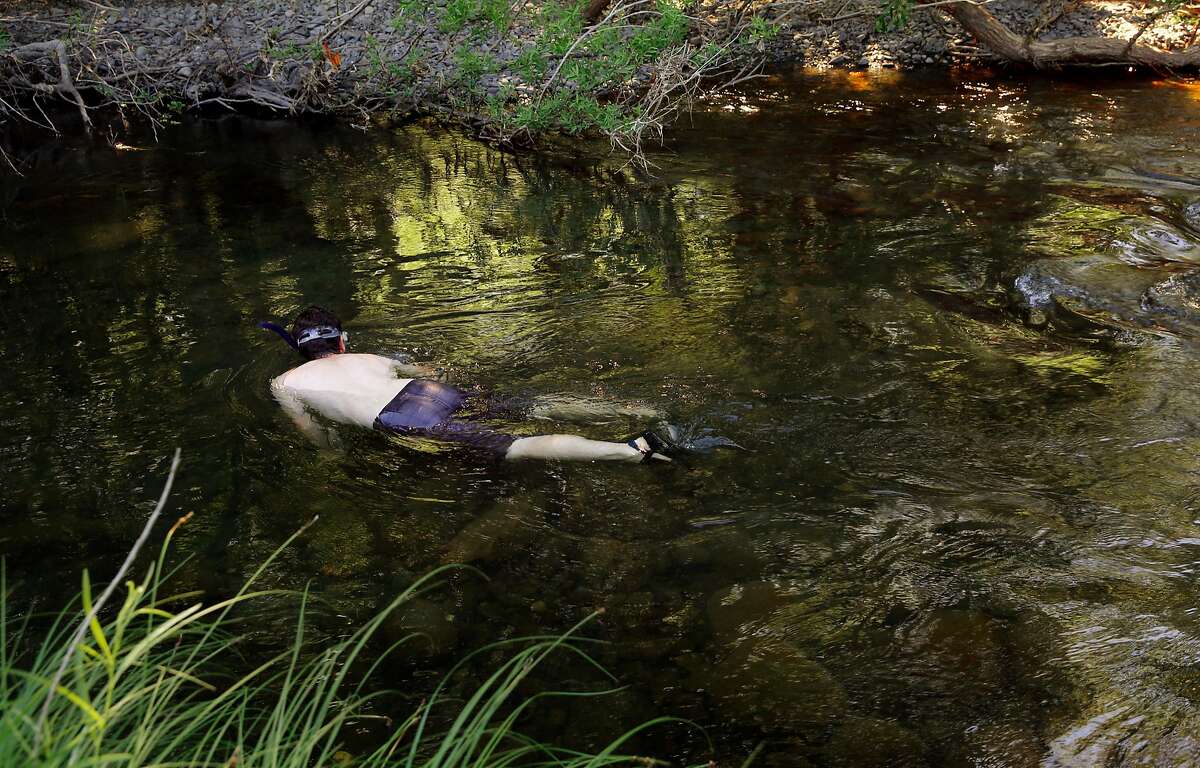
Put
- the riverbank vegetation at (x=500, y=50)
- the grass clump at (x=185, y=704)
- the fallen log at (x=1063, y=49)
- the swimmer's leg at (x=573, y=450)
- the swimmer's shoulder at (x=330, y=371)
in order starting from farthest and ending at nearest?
the fallen log at (x=1063, y=49), the riverbank vegetation at (x=500, y=50), the swimmer's shoulder at (x=330, y=371), the swimmer's leg at (x=573, y=450), the grass clump at (x=185, y=704)

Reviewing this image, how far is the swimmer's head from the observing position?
5508 millimetres

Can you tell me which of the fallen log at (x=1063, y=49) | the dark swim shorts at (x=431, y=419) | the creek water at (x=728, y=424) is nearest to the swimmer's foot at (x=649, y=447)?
the creek water at (x=728, y=424)

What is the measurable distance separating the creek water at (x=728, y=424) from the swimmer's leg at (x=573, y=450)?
0.10 metres

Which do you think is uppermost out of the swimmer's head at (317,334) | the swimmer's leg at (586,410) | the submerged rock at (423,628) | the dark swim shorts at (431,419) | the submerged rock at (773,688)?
the swimmer's head at (317,334)

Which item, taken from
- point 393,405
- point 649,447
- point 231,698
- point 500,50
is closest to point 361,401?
point 393,405

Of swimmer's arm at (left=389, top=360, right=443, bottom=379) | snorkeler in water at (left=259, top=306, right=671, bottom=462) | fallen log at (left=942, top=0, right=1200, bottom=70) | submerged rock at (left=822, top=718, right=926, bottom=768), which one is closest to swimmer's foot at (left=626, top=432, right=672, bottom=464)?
snorkeler in water at (left=259, top=306, right=671, bottom=462)

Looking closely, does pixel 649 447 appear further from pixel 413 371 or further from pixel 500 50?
pixel 500 50

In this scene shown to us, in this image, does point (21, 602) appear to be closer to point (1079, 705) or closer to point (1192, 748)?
point (1079, 705)

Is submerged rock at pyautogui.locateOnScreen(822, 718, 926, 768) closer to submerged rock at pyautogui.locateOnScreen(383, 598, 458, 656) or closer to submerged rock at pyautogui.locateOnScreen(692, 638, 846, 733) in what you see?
submerged rock at pyautogui.locateOnScreen(692, 638, 846, 733)

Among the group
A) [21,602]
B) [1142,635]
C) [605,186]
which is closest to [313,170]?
[605,186]

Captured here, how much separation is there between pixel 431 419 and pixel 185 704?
91.2 inches

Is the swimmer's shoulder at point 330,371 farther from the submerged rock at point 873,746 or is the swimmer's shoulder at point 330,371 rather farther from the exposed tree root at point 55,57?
the exposed tree root at point 55,57

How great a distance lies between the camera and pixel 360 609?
418 cm

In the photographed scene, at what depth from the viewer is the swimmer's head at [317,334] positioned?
5508mm
